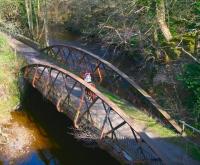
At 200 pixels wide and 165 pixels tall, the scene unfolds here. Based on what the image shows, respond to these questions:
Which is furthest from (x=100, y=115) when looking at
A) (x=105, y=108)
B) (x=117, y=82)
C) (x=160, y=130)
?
(x=117, y=82)

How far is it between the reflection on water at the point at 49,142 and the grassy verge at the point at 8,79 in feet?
2.33

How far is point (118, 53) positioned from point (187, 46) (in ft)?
22.9

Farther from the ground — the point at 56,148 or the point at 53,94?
the point at 53,94

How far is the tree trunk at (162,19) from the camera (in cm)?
2311

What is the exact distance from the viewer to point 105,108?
54.0ft

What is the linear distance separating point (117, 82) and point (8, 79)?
22.9ft

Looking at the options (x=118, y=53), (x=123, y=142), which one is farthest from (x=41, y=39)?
(x=123, y=142)

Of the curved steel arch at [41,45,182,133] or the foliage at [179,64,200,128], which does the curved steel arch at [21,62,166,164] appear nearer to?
the curved steel arch at [41,45,182,133]

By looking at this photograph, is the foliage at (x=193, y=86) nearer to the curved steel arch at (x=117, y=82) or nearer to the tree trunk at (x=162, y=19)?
the curved steel arch at (x=117, y=82)

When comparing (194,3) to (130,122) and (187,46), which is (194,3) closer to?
(187,46)

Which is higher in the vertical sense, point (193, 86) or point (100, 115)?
point (193, 86)

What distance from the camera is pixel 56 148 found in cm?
1967

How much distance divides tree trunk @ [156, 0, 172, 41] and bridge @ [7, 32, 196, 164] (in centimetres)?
417

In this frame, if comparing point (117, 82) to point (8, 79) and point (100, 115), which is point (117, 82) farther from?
point (8, 79)
